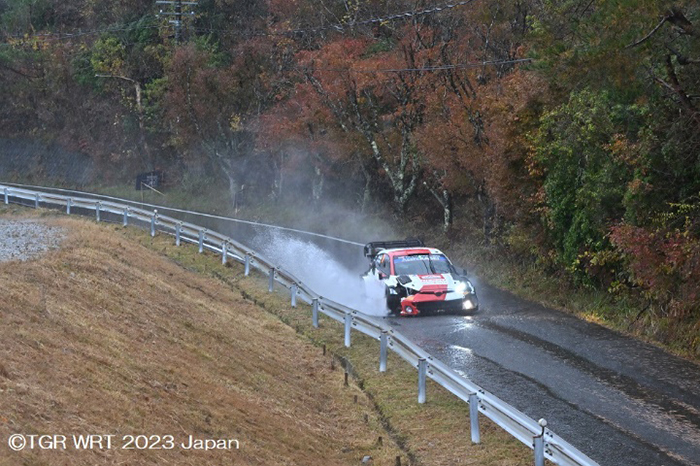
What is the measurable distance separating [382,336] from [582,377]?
11.9ft

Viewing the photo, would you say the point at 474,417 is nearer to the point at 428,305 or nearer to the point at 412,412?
the point at 412,412

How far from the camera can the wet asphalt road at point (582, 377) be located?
500 inches

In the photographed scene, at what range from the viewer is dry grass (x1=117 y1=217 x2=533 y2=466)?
12.6m

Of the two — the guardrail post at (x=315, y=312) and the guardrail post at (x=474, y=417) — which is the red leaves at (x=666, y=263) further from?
the guardrail post at (x=474, y=417)

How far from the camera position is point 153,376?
13.3 meters

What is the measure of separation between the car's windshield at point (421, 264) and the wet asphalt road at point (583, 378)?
5.25 feet

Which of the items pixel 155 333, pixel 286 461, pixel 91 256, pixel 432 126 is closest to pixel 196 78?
pixel 432 126

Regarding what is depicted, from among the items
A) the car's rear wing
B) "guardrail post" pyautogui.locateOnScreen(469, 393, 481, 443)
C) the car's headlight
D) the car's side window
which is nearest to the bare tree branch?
"guardrail post" pyautogui.locateOnScreen(469, 393, 481, 443)

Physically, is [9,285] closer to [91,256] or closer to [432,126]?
[91,256]

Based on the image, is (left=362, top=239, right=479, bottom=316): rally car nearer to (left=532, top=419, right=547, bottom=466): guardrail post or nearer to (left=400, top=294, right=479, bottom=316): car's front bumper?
(left=400, top=294, right=479, bottom=316): car's front bumper

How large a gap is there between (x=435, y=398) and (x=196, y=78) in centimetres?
3586

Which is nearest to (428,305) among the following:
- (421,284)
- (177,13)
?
(421,284)

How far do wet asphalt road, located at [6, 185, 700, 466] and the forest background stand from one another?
1.64 m

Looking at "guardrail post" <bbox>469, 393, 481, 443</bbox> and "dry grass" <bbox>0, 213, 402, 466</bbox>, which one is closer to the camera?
"dry grass" <bbox>0, 213, 402, 466</bbox>
